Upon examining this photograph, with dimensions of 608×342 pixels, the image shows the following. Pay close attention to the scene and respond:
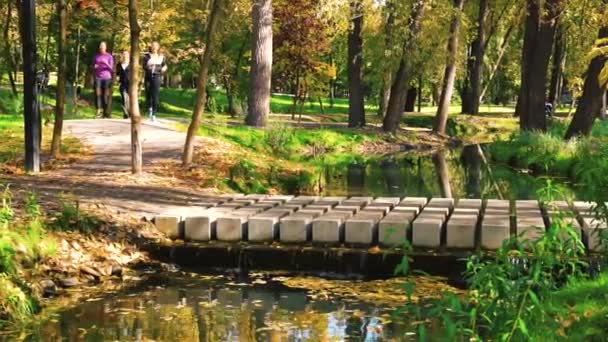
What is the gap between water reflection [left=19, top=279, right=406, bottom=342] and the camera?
6.05 meters

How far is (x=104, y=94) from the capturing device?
2112 centimetres

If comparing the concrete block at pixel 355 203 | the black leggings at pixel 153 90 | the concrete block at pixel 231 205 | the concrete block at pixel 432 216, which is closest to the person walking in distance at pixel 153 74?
the black leggings at pixel 153 90

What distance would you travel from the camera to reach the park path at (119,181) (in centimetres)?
970

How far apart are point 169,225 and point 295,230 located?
1294 millimetres

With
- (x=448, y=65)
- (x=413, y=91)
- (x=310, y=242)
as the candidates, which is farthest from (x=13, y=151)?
(x=413, y=91)

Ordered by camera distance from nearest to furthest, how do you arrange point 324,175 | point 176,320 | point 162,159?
point 176,320
point 162,159
point 324,175

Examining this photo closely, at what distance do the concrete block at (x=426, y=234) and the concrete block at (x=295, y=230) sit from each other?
1029 mm

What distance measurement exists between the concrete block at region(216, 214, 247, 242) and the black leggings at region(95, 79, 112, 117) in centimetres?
1259

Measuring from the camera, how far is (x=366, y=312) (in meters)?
6.69

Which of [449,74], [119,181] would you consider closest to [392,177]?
[119,181]

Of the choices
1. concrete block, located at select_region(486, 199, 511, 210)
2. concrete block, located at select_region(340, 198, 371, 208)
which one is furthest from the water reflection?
concrete block, located at select_region(486, 199, 511, 210)

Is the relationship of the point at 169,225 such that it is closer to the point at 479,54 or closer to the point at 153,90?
the point at 153,90

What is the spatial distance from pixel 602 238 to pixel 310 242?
3.72m

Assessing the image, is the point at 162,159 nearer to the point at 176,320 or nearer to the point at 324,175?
the point at 324,175
